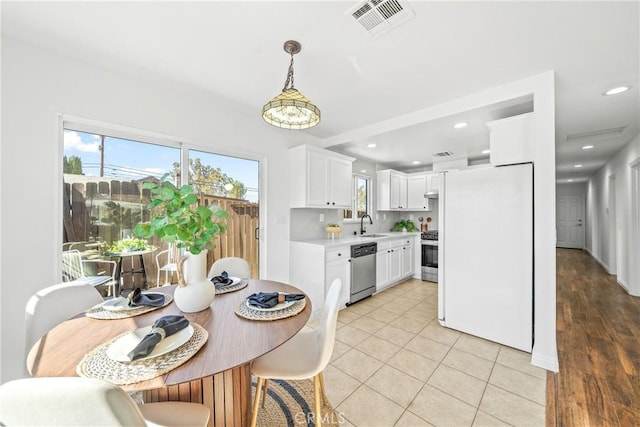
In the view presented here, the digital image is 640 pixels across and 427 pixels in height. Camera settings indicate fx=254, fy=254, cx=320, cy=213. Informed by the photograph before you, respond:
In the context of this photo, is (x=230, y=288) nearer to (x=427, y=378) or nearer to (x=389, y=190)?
(x=427, y=378)

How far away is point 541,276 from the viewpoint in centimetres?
216

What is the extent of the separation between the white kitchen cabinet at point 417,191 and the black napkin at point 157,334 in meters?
5.02

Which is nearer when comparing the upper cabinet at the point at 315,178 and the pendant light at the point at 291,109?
the pendant light at the point at 291,109

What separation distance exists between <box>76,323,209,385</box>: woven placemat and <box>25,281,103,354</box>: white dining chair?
28.5 inches

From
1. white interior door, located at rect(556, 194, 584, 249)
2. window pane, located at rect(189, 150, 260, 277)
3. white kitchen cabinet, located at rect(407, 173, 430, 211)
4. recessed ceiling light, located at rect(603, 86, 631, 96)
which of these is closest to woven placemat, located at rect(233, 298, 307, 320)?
window pane, located at rect(189, 150, 260, 277)

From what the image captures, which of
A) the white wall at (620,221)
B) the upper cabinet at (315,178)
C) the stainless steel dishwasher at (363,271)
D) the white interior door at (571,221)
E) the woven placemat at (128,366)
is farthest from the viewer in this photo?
the white interior door at (571,221)

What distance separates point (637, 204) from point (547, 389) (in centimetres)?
385

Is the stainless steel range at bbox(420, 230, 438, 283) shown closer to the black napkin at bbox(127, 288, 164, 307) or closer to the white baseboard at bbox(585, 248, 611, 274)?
the white baseboard at bbox(585, 248, 611, 274)

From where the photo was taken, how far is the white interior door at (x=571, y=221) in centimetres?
859

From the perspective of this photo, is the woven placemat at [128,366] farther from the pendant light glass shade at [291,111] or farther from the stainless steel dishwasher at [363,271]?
the stainless steel dishwasher at [363,271]

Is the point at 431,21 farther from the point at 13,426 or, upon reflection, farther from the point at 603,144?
the point at 603,144

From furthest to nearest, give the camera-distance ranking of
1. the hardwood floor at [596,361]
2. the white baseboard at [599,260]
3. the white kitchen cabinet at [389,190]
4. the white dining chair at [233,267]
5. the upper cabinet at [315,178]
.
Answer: the white baseboard at [599,260]
the white kitchen cabinet at [389,190]
the upper cabinet at [315,178]
the white dining chair at [233,267]
the hardwood floor at [596,361]

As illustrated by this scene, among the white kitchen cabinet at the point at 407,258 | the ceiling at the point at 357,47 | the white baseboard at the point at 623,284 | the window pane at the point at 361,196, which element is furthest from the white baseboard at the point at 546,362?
the white baseboard at the point at 623,284

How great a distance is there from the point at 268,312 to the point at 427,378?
151 cm
